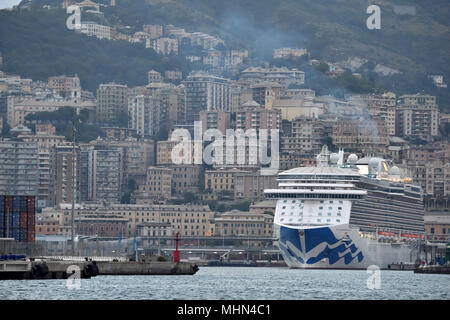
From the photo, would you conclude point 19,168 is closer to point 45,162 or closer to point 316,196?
point 45,162

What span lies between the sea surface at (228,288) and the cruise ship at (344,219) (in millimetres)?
12217

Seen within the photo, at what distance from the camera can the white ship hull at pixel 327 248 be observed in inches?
4016

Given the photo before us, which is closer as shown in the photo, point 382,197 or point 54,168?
point 382,197

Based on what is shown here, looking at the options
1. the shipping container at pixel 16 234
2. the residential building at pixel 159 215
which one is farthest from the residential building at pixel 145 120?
the shipping container at pixel 16 234

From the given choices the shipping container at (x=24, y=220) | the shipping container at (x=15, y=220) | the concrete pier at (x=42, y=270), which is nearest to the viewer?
the concrete pier at (x=42, y=270)

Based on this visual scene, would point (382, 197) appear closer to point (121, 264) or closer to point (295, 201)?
point (295, 201)

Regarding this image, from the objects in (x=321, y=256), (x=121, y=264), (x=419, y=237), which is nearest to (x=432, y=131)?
(x=419, y=237)

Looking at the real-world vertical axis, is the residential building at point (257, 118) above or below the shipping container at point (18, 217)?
above

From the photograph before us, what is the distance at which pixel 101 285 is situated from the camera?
71.5 metres

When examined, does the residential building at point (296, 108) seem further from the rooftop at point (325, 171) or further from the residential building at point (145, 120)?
the rooftop at point (325, 171)

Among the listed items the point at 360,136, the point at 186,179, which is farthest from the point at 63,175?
the point at 360,136

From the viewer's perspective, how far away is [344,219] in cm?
10431
